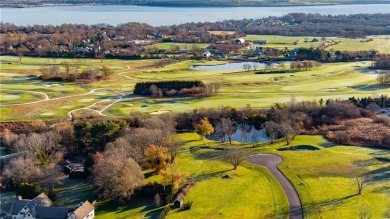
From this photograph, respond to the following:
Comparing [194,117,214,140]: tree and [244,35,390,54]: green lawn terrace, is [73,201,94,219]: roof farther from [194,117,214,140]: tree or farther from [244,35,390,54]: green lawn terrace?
[244,35,390,54]: green lawn terrace

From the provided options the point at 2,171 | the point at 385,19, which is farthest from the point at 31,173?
the point at 385,19

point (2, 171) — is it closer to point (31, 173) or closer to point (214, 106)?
point (31, 173)

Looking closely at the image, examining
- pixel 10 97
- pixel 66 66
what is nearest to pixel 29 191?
pixel 10 97

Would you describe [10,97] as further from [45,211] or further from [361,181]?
[361,181]

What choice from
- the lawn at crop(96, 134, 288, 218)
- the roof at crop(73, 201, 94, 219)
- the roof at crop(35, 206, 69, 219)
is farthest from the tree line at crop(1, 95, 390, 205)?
the roof at crop(35, 206, 69, 219)

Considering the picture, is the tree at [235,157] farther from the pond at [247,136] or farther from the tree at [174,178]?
the pond at [247,136]

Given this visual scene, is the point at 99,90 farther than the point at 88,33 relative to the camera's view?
No
